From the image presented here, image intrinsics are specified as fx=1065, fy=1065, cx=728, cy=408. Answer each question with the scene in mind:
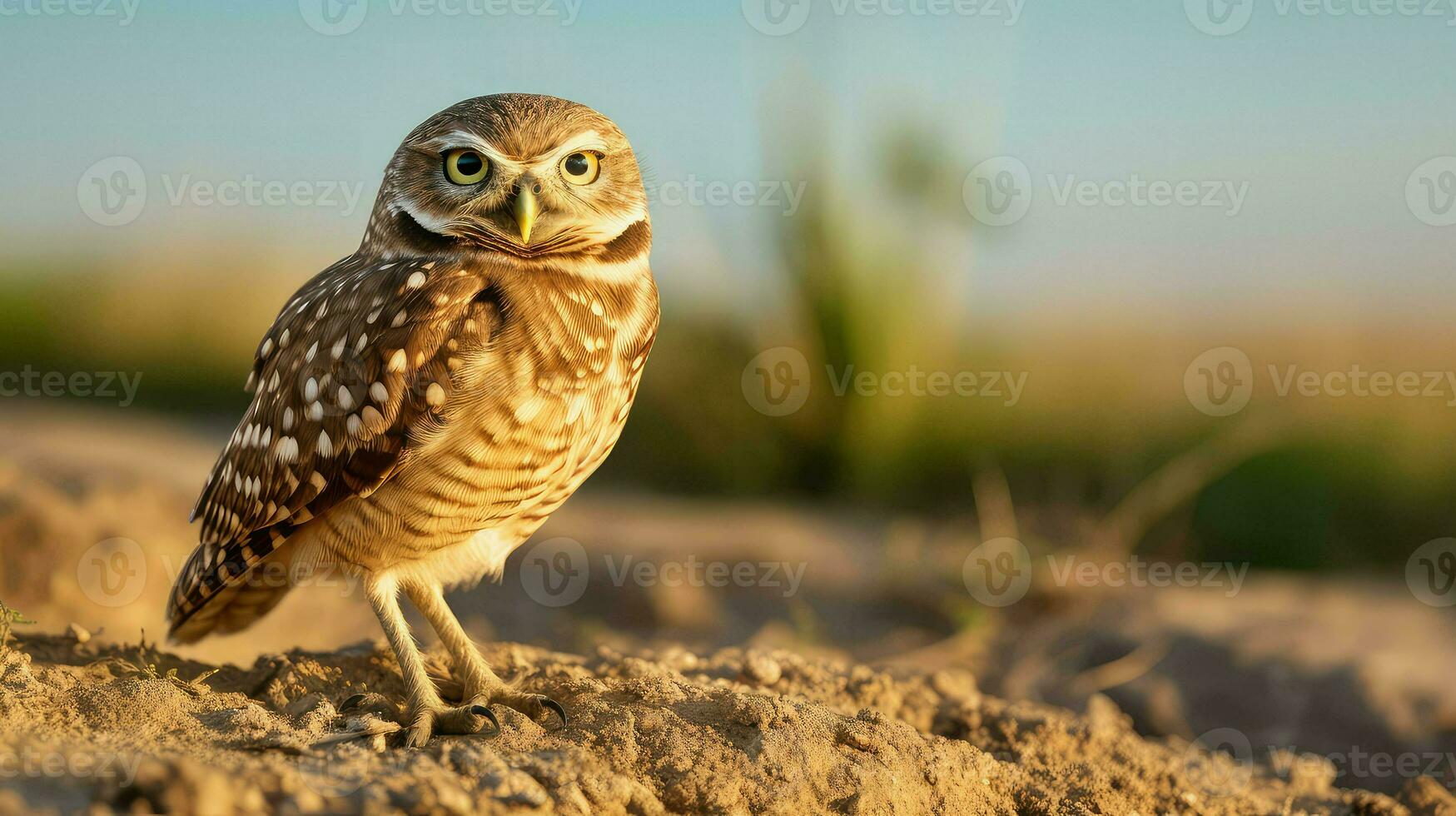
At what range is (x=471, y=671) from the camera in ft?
10.9

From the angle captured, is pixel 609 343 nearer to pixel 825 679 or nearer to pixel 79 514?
pixel 825 679

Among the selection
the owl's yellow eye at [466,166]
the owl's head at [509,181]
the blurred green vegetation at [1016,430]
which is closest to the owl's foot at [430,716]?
the owl's head at [509,181]

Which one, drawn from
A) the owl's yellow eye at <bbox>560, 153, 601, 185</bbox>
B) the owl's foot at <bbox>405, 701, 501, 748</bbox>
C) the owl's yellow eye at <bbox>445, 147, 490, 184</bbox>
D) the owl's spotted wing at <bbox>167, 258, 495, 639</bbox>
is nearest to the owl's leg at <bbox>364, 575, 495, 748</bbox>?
the owl's foot at <bbox>405, 701, 501, 748</bbox>

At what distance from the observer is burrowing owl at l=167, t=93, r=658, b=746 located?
2.95 m

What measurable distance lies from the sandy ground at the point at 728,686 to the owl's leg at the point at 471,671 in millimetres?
128

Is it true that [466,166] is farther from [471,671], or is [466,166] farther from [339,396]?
[471,671]

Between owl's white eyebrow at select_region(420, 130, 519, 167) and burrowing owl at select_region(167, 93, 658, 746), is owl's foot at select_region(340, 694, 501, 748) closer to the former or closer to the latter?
burrowing owl at select_region(167, 93, 658, 746)

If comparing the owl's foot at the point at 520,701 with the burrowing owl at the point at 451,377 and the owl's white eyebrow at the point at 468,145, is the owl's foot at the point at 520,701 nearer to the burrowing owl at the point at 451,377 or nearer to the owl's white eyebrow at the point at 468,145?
the burrowing owl at the point at 451,377

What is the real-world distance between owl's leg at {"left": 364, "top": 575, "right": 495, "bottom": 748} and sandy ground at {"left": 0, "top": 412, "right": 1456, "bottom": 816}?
9 cm

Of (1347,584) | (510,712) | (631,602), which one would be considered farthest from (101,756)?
(1347,584)

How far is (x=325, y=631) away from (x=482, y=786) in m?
3.92

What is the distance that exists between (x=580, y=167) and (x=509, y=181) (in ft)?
0.79

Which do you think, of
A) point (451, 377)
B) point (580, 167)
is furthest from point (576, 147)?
point (451, 377)

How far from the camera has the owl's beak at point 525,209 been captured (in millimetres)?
2986
